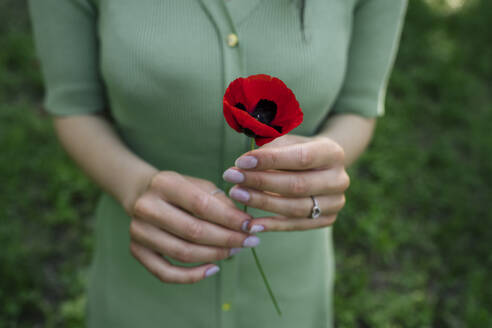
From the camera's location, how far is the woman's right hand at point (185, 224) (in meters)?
0.76

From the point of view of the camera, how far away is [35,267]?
1915mm

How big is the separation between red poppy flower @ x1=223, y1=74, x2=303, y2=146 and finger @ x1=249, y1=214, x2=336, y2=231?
0.83 feet

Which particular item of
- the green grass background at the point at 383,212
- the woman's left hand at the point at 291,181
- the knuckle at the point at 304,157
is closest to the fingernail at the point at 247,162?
the woman's left hand at the point at 291,181

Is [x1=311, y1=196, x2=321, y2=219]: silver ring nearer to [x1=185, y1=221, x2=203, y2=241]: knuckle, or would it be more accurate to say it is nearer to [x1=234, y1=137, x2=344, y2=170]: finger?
[x1=234, y1=137, x2=344, y2=170]: finger

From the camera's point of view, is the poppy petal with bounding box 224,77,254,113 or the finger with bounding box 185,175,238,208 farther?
the finger with bounding box 185,175,238,208

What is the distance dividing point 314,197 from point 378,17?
0.42m

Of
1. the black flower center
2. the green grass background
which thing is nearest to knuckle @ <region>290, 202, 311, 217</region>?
the black flower center

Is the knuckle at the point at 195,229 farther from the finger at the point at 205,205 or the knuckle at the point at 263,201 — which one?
the knuckle at the point at 263,201

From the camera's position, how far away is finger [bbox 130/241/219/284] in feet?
2.66

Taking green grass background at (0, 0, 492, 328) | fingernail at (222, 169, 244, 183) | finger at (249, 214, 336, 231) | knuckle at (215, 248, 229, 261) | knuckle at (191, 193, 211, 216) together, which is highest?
fingernail at (222, 169, 244, 183)

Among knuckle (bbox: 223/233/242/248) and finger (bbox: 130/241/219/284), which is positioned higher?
knuckle (bbox: 223/233/242/248)

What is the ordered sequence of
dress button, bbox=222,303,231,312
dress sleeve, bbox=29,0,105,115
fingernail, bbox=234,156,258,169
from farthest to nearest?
dress button, bbox=222,303,231,312 < dress sleeve, bbox=29,0,105,115 < fingernail, bbox=234,156,258,169

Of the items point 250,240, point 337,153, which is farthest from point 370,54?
point 250,240

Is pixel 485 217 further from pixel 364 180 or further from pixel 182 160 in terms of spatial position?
pixel 182 160
